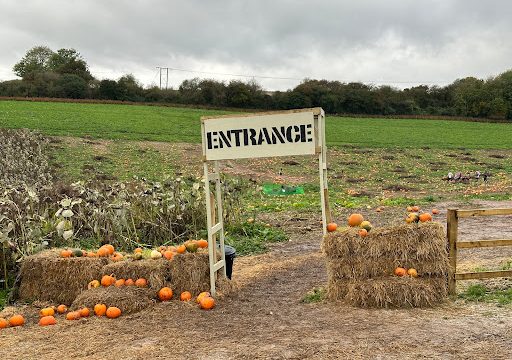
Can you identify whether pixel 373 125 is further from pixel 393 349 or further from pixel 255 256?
pixel 393 349

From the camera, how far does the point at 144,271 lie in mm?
7469

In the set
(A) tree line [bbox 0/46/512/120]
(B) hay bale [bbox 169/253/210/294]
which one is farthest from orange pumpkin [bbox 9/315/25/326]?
(A) tree line [bbox 0/46/512/120]

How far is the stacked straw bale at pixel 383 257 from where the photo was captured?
6754 mm

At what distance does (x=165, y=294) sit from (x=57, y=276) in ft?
5.70

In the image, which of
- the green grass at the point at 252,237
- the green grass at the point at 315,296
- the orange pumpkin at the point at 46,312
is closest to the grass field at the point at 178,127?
the green grass at the point at 252,237

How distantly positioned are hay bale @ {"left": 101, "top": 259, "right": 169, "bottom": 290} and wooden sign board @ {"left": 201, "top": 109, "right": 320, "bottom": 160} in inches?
66.7


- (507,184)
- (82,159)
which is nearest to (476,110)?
(507,184)

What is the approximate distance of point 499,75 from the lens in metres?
77.4

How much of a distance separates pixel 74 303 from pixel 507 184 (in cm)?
2013

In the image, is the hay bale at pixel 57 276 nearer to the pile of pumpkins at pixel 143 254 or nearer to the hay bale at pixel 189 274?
the pile of pumpkins at pixel 143 254

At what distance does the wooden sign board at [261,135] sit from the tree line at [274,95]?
180 ft

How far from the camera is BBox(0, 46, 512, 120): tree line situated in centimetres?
6291

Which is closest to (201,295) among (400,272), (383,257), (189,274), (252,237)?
(189,274)

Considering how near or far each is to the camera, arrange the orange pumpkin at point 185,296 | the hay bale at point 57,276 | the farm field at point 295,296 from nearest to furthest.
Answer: the farm field at point 295,296 → the orange pumpkin at point 185,296 → the hay bale at point 57,276
